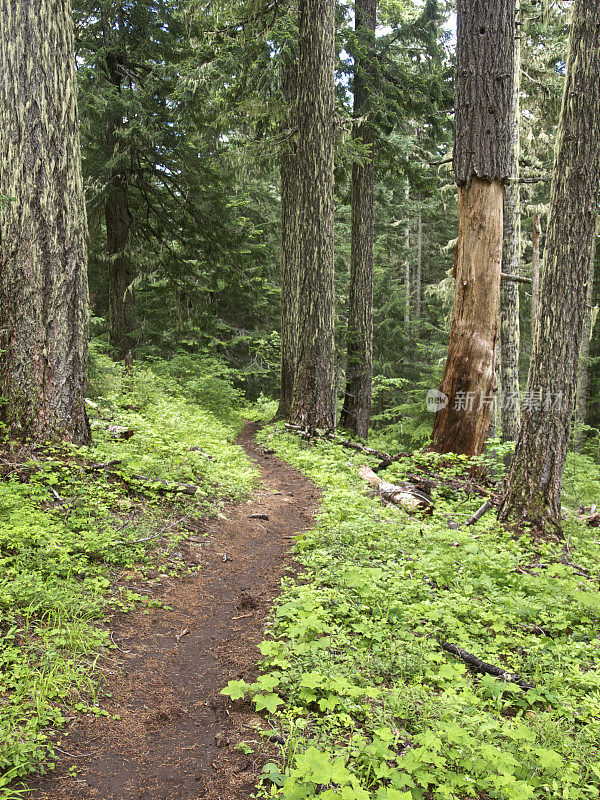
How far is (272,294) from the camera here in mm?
17656

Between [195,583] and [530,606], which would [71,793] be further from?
[530,606]

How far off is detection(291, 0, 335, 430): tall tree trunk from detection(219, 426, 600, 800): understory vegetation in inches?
194

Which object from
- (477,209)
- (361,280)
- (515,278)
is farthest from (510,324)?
(477,209)

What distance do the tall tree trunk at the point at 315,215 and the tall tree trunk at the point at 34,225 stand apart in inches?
200

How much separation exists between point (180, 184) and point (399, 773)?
41.2 feet

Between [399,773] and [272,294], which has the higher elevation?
[272,294]

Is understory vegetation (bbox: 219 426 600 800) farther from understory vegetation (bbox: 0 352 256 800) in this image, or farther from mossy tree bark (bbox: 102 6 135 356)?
mossy tree bark (bbox: 102 6 135 356)

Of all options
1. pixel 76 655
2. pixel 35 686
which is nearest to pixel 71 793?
pixel 35 686

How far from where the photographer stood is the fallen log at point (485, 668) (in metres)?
3.09

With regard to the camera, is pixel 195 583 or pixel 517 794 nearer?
pixel 517 794

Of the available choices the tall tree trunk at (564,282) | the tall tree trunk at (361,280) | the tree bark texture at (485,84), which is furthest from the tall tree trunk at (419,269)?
the tall tree trunk at (564,282)

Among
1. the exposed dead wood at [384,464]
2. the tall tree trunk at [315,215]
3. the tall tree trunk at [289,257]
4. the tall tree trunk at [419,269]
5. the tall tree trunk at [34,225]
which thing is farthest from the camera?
the tall tree trunk at [419,269]

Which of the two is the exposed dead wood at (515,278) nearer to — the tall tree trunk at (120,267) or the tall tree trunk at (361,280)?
the tall tree trunk at (361,280)

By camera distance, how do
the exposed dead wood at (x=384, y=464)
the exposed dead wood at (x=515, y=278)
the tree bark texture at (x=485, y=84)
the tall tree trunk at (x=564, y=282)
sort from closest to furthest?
1. the tall tree trunk at (x=564, y=282)
2. the tree bark texture at (x=485, y=84)
3. the exposed dead wood at (x=515, y=278)
4. the exposed dead wood at (x=384, y=464)
